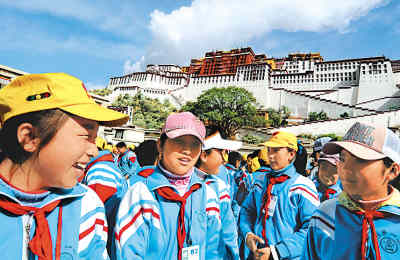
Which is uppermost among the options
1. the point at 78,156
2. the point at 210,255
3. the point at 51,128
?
the point at 51,128

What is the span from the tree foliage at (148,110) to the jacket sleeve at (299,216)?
38.2 meters

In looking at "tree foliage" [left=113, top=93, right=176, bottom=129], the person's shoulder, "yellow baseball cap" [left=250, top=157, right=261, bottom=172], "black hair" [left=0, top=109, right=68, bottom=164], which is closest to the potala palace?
"tree foliage" [left=113, top=93, right=176, bottom=129]

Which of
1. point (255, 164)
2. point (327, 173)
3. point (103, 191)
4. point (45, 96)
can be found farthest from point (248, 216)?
point (255, 164)

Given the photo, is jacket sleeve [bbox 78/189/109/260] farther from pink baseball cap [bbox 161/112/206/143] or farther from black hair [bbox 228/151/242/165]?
black hair [bbox 228/151/242/165]

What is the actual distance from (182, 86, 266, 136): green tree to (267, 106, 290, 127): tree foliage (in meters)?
2.17

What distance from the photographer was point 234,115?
37.6 m

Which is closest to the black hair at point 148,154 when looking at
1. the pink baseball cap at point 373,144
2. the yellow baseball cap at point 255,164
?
the pink baseball cap at point 373,144

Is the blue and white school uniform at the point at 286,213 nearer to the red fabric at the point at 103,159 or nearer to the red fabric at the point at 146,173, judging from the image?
the red fabric at the point at 146,173

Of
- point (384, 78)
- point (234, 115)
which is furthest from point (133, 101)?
point (384, 78)

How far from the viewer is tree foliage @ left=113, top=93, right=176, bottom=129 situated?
42619mm

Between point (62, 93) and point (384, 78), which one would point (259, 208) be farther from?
point (384, 78)

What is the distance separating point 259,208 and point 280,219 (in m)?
0.29

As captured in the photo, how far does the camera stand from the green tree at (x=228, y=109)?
1447 inches

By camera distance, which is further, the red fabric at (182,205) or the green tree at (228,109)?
the green tree at (228,109)
